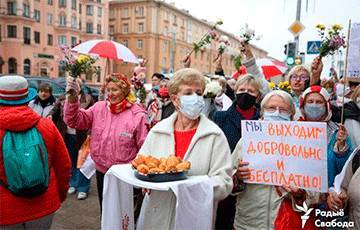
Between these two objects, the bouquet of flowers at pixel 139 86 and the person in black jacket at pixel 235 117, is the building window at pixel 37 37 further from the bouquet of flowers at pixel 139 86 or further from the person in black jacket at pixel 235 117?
the person in black jacket at pixel 235 117

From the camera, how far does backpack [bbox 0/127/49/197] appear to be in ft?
8.63

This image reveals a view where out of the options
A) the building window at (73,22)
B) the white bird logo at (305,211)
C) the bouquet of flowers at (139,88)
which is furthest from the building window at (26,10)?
the white bird logo at (305,211)

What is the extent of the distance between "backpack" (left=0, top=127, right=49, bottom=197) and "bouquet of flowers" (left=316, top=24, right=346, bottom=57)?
365 cm

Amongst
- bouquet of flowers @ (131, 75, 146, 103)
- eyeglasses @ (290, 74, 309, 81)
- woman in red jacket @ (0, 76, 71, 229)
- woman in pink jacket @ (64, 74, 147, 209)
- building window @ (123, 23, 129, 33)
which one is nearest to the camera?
woman in red jacket @ (0, 76, 71, 229)

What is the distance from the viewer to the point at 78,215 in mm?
5422

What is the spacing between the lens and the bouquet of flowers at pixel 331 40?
464 cm

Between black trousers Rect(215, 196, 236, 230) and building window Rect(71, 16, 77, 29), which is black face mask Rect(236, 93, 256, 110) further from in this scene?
building window Rect(71, 16, 77, 29)

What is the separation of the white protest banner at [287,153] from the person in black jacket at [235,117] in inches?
33.3

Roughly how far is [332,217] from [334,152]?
53cm

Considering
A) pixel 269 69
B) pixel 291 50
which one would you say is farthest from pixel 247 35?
pixel 291 50

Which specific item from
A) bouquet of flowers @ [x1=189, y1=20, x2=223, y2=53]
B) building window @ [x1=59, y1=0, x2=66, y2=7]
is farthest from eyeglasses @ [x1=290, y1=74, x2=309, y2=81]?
building window @ [x1=59, y1=0, x2=66, y2=7]

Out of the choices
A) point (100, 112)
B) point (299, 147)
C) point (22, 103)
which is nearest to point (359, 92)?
point (299, 147)

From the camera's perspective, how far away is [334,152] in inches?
112

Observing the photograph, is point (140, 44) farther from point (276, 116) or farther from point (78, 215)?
point (276, 116)
